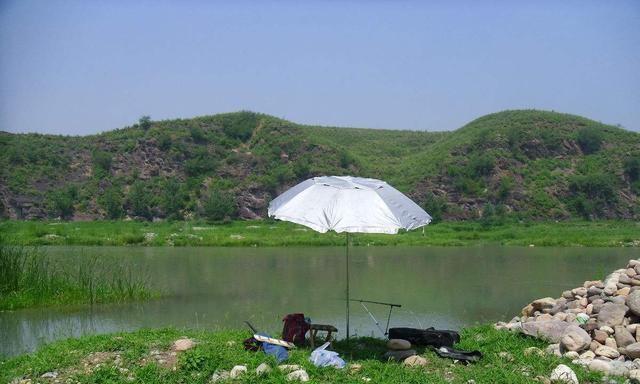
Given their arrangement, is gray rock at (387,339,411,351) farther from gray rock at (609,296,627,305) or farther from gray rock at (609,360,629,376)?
gray rock at (609,296,627,305)

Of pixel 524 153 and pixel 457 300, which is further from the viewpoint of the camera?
pixel 524 153

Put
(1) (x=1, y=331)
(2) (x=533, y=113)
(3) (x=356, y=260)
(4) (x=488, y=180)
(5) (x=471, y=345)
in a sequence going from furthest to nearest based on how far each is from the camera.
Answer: (2) (x=533, y=113)
(4) (x=488, y=180)
(3) (x=356, y=260)
(1) (x=1, y=331)
(5) (x=471, y=345)

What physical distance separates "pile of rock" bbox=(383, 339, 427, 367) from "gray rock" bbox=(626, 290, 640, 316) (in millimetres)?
3156

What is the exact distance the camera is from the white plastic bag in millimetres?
7519

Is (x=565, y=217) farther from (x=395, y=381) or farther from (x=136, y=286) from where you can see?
(x=395, y=381)

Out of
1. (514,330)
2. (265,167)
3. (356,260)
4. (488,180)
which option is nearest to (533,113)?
(488,180)

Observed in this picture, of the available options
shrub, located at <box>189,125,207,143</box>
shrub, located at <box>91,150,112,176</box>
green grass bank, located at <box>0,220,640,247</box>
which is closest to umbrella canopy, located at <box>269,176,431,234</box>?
green grass bank, located at <box>0,220,640,247</box>

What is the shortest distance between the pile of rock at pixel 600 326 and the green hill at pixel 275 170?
38.3 meters

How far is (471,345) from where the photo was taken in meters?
9.03

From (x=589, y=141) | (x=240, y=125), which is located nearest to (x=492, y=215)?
(x=589, y=141)

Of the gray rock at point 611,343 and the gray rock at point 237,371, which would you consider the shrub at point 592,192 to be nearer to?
the gray rock at point 611,343

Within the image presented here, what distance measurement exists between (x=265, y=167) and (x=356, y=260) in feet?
108

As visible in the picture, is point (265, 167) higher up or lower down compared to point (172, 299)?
higher up

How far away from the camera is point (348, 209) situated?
7.84 meters
